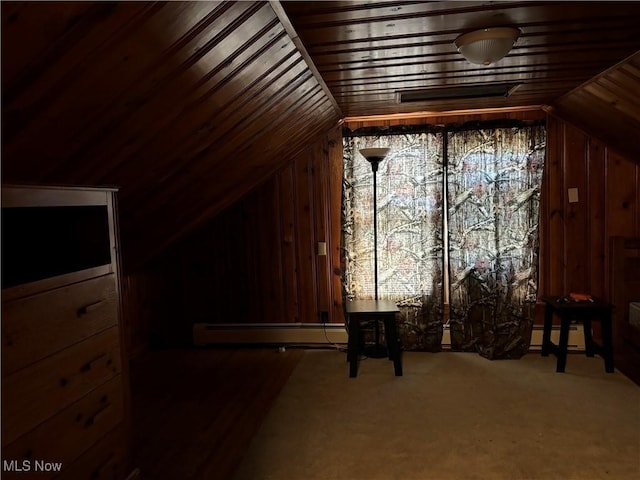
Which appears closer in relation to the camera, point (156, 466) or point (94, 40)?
point (94, 40)

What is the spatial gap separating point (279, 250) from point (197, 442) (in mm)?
1890

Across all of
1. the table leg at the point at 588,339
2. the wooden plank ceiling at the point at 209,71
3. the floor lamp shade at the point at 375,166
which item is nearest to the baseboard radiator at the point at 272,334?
the floor lamp shade at the point at 375,166

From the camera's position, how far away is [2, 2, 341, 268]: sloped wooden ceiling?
123 centimetres

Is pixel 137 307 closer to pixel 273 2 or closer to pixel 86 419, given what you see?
pixel 86 419

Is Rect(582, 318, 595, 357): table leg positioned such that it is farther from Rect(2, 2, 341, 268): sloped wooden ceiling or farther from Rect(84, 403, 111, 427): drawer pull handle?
Rect(84, 403, 111, 427): drawer pull handle

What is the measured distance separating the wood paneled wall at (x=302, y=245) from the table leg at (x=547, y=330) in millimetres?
269

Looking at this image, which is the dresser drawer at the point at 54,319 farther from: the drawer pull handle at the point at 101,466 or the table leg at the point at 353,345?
the table leg at the point at 353,345

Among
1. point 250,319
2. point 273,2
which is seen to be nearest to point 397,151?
point 250,319

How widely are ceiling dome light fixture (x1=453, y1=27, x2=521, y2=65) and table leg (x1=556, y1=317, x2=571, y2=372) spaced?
2.07 metres

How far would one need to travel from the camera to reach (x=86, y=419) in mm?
1639

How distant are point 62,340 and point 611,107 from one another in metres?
3.23

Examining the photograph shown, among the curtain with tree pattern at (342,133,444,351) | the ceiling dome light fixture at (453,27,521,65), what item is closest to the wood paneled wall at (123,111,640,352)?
the curtain with tree pattern at (342,133,444,351)

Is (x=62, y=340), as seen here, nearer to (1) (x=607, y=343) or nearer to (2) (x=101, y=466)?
(2) (x=101, y=466)

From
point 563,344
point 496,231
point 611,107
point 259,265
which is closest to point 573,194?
point 496,231
